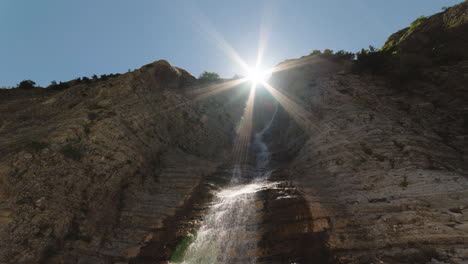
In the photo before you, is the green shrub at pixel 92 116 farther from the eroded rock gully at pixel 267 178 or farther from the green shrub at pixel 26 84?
the green shrub at pixel 26 84

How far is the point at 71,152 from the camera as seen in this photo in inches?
421

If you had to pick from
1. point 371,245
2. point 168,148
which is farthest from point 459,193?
point 168,148

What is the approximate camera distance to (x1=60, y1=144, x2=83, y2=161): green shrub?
10481mm

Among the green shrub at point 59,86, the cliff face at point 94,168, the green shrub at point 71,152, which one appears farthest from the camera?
the green shrub at point 59,86

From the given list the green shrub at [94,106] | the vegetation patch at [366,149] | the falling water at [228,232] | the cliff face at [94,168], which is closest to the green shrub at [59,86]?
the cliff face at [94,168]

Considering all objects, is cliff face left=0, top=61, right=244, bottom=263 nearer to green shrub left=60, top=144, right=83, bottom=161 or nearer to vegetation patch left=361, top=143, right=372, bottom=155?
green shrub left=60, top=144, right=83, bottom=161

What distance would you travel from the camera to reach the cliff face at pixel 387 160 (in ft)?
22.5

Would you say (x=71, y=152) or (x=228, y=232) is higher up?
(x=71, y=152)

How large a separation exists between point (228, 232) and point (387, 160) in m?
8.67

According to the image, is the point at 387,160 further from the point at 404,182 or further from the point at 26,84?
the point at 26,84

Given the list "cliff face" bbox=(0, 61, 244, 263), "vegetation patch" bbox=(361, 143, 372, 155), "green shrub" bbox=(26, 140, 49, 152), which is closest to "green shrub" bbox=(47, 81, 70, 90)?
"cliff face" bbox=(0, 61, 244, 263)

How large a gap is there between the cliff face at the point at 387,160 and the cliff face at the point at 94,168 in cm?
734

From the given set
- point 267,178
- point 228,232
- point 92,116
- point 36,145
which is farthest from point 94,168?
point 267,178

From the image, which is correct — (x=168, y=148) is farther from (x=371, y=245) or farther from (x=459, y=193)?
(x=459, y=193)
